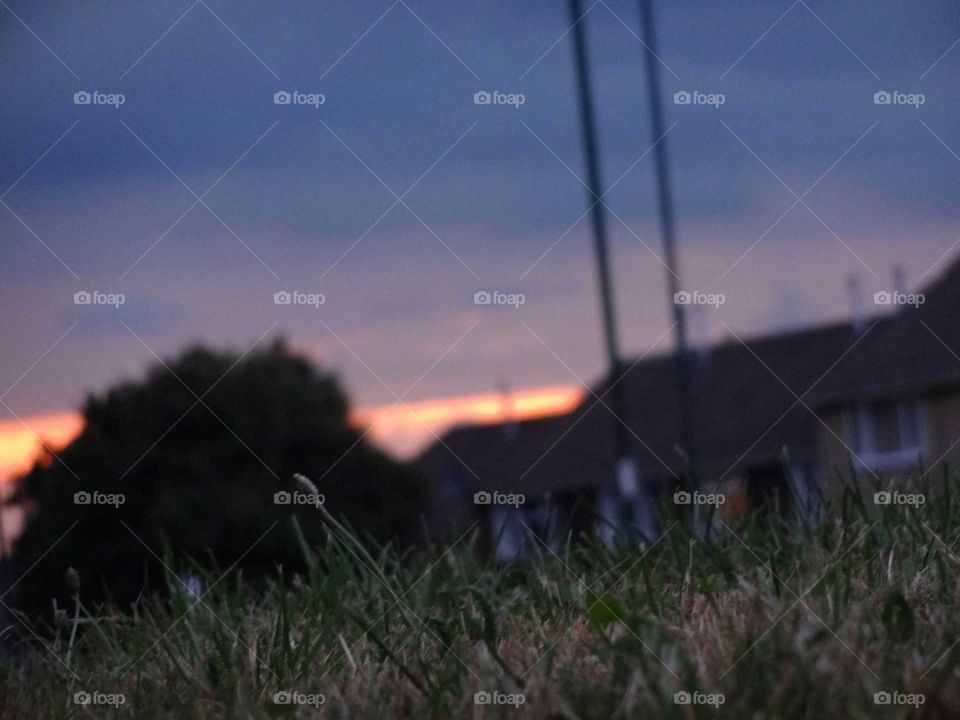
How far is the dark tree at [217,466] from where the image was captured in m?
16.1

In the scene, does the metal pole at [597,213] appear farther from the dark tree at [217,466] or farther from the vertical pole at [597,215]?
the dark tree at [217,466]

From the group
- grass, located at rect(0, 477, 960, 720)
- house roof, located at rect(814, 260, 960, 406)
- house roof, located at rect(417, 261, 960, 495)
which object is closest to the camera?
grass, located at rect(0, 477, 960, 720)

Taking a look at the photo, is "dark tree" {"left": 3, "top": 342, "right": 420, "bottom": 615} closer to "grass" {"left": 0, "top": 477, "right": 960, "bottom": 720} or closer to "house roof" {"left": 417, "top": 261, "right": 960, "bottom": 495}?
"house roof" {"left": 417, "top": 261, "right": 960, "bottom": 495}

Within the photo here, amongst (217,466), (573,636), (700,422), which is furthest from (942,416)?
(573,636)

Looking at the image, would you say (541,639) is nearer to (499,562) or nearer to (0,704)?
(499,562)

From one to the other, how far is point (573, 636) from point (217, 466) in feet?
56.3

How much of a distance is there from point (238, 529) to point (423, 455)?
5874mm

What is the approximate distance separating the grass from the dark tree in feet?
38.9

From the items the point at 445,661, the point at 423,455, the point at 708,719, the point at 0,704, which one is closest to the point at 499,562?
the point at 445,661

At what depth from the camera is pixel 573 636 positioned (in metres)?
2.93

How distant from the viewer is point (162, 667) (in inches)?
126

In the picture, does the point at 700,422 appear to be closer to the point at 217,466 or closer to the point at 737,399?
the point at 737,399

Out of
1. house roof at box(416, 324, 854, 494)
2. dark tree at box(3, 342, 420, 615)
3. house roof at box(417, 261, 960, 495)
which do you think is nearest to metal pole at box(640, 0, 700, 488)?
dark tree at box(3, 342, 420, 615)

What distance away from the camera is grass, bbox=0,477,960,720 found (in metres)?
2.33
